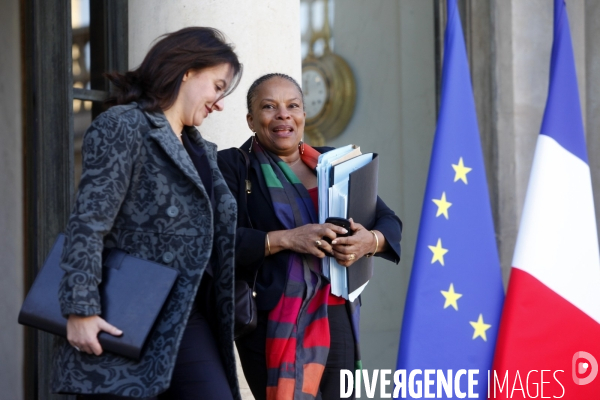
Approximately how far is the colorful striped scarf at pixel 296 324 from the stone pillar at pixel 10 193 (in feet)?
7.32

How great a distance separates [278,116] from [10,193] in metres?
2.25

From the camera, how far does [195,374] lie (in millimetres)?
2654

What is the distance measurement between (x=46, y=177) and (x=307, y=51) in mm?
1871

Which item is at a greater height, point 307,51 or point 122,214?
point 307,51

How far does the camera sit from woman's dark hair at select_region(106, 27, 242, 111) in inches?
109

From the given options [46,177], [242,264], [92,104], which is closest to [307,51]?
[92,104]

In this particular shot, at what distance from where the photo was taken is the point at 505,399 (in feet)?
15.0

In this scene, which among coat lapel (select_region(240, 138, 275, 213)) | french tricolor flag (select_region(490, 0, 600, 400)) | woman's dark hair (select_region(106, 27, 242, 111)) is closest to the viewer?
woman's dark hair (select_region(106, 27, 242, 111))

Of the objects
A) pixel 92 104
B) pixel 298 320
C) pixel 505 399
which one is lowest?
pixel 505 399

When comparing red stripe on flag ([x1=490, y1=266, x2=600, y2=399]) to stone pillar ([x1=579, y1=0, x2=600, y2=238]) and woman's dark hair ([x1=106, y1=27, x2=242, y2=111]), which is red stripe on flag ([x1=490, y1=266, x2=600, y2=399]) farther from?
woman's dark hair ([x1=106, y1=27, x2=242, y2=111])

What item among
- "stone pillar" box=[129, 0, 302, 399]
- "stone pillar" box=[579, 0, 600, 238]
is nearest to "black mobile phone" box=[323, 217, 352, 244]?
"stone pillar" box=[129, 0, 302, 399]

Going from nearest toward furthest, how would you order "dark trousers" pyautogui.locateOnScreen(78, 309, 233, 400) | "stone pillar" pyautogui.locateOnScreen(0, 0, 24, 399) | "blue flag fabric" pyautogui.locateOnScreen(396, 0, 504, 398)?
"dark trousers" pyautogui.locateOnScreen(78, 309, 233, 400) < "blue flag fabric" pyautogui.locateOnScreen(396, 0, 504, 398) < "stone pillar" pyautogui.locateOnScreen(0, 0, 24, 399)

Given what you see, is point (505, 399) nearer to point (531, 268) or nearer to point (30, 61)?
point (531, 268)

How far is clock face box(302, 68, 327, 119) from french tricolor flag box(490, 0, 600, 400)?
141 cm
